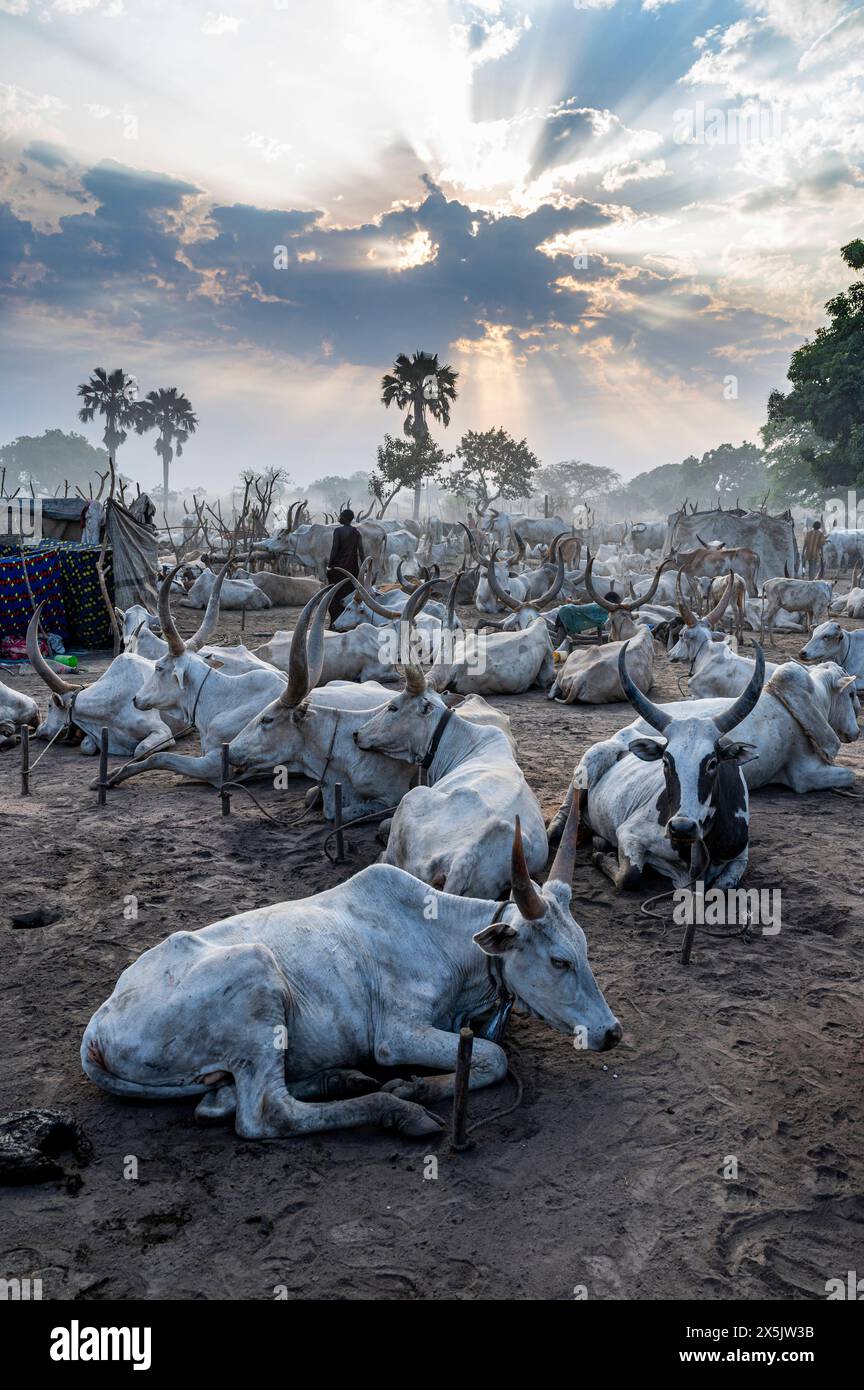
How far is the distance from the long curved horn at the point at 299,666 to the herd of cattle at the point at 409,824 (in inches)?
0.7

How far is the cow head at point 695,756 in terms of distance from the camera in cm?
525

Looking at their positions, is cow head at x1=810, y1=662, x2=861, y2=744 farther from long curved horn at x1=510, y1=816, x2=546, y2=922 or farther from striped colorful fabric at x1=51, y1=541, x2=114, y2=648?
striped colorful fabric at x1=51, y1=541, x2=114, y2=648

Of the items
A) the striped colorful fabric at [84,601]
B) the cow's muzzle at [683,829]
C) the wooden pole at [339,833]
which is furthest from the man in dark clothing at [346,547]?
the cow's muzzle at [683,829]

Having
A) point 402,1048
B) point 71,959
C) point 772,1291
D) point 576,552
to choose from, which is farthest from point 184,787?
point 576,552

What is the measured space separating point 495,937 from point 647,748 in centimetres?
226

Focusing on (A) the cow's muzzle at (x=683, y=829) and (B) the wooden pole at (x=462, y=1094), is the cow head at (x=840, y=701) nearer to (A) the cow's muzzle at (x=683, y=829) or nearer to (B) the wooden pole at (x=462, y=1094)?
(A) the cow's muzzle at (x=683, y=829)

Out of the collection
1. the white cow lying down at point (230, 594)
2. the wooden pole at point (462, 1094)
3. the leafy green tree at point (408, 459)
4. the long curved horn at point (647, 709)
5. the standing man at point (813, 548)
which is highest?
the leafy green tree at point (408, 459)

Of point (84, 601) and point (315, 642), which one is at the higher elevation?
point (84, 601)

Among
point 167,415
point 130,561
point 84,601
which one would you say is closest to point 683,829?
point 84,601

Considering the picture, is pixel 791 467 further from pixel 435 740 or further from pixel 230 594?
pixel 435 740

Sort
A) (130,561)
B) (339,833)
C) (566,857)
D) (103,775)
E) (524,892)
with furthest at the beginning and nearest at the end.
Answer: (130,561) → (103,775) → (339,833) → (566,857) → (524,892)

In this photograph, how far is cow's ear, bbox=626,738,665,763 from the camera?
5.50m

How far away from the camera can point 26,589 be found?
14.8 meters

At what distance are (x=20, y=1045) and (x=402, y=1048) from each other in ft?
5.43
